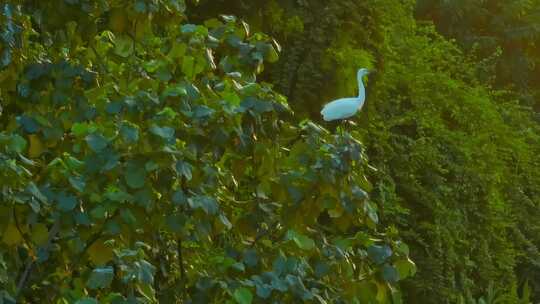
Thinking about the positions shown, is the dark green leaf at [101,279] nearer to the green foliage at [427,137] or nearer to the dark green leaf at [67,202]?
the dark green leaf at [67,202]

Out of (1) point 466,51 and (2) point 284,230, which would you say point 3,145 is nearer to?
(2) point 284,230

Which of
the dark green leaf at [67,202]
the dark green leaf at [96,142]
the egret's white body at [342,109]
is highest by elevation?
the dark green leaf at [96,142]

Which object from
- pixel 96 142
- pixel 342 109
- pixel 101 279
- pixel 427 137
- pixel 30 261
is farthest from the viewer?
pixel 427 137

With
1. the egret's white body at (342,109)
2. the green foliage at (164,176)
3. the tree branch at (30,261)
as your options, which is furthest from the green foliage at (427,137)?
the tree branch at (30,261)

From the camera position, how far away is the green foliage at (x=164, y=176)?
5.55 meters

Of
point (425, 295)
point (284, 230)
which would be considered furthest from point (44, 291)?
point (425, 295)

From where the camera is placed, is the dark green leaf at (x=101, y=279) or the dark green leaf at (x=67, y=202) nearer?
the dark green leaf at (x=101, y=279)

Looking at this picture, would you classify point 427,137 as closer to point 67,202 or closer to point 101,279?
point 67,202

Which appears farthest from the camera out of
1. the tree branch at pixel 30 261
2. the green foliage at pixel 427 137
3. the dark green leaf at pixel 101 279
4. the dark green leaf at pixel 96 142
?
the green foliage at pixel 427 137

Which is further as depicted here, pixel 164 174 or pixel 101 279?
pixel 164 174

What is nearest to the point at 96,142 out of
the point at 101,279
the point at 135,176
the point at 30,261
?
the point at 135,176

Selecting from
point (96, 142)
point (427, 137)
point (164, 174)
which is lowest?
point (427, 137)

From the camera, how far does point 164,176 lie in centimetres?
563

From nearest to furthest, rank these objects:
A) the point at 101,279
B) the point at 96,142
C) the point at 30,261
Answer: the point at 101,279 → the point at 96,142 → the point at 30,261
